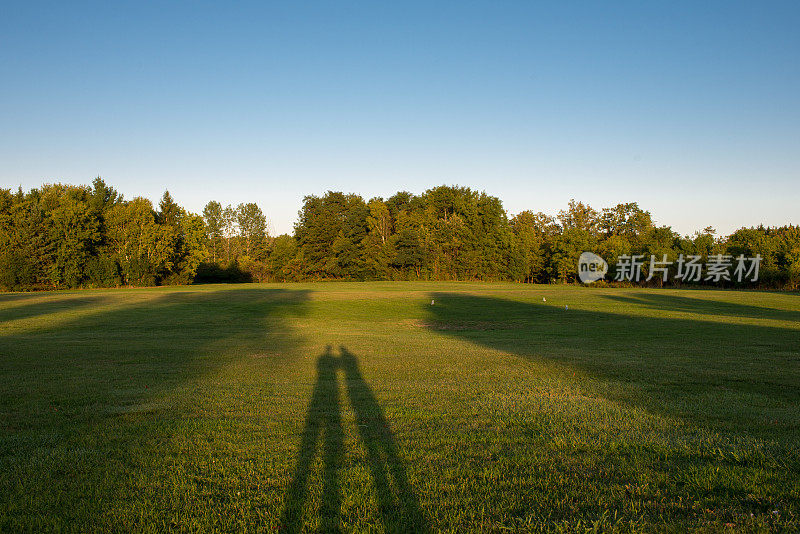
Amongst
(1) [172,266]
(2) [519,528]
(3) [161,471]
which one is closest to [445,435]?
(2) [519,528]

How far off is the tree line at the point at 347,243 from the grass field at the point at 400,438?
56.2m

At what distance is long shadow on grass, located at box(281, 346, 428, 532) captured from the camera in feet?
13.4

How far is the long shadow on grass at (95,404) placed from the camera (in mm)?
4434

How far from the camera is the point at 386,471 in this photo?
5094mm

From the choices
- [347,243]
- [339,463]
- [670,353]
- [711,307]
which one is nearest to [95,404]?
[339,463]

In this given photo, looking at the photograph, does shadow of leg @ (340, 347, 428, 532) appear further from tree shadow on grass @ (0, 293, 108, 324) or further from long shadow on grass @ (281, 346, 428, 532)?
tree shadow on grass @ (0, 293, 108, 324)

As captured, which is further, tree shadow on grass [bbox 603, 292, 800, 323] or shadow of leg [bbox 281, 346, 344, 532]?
tree shadow on grass [bbox 603, 292, 800, 323]

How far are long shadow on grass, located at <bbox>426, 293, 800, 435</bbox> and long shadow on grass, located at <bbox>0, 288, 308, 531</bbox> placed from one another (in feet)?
25.2

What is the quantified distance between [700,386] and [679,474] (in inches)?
231

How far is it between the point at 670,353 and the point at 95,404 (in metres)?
15.4

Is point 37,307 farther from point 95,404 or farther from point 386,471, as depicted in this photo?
point 386,471

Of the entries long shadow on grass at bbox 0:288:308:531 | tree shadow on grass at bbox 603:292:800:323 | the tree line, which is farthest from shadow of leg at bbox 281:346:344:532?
the tree line

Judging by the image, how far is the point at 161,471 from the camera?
200 inches

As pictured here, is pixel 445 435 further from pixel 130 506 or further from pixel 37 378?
pixel 37 378
